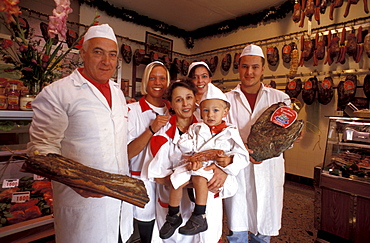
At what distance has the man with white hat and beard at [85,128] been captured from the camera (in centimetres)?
143

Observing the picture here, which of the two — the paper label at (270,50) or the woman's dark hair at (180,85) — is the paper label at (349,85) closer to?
the paper label at (270,50)

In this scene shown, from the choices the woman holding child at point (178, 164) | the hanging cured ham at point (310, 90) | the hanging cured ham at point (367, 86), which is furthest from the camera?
the hanging cured ham at point (310, 90)

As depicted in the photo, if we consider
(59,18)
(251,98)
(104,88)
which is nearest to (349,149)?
(251,98)

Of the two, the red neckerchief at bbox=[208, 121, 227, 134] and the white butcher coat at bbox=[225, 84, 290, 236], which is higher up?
the red neckerchief at bbox=[208, 121, 227, 134]

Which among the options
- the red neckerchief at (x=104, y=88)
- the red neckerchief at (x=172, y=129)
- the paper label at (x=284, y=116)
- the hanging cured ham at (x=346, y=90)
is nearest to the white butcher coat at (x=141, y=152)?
the red neckerchief at (x=172, y=129)

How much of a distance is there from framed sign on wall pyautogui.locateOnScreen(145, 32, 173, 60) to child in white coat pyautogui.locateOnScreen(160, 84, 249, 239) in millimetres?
5737

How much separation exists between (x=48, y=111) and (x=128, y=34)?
20.1 ft

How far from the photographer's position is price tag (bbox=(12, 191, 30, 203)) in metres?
1.90

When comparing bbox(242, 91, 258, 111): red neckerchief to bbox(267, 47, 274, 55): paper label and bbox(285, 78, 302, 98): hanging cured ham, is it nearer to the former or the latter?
bbox(285, 78, 302, 98): hanging cured ham

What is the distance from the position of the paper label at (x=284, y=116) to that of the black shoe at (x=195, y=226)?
0.99 m

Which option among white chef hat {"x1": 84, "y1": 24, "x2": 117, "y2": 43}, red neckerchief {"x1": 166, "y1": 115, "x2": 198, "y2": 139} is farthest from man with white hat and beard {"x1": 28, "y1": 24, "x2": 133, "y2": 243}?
red neckerchief {"x1": 166, "y1": 115, "x2": 198, "y2": 139}

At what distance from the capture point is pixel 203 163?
166 centimetres

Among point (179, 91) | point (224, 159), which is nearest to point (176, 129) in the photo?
point (179, 91)

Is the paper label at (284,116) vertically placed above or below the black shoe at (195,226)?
above
